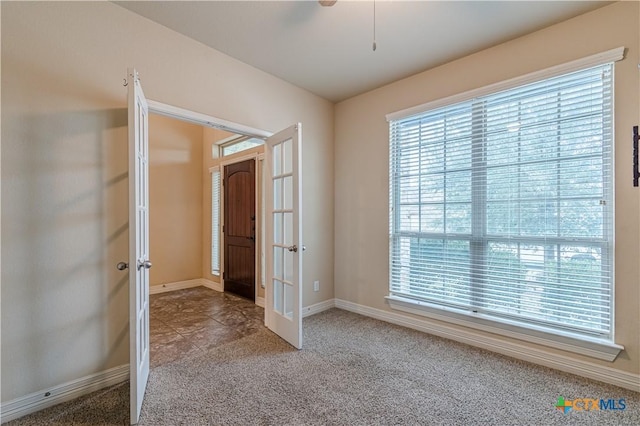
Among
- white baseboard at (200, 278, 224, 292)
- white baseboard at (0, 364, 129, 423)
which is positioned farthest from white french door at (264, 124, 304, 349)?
white baseboard at (200, 278, 224, 292)

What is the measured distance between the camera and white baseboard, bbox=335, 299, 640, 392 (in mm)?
2150

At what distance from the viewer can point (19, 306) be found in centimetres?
182

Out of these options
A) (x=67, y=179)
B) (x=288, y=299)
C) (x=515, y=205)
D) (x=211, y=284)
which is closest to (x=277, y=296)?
(x=288, y=299)

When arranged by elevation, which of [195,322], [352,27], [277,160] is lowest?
[195,322]

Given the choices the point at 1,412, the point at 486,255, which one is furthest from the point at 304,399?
the point at 486,255

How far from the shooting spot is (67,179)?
1986mm

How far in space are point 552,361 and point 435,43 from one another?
2.83m

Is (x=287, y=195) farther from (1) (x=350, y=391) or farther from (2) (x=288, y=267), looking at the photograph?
(1) (x=350, y=391)

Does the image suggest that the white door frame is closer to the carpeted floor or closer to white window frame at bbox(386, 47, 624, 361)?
white window frame at bbox(386, 47, 624, 361)

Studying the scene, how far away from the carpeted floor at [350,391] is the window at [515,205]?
0.50 meters

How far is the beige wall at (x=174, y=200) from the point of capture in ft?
15.9

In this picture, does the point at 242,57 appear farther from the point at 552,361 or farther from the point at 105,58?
the point at 552,361

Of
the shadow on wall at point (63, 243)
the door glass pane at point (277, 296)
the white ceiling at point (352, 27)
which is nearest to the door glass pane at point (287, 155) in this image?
the white ceiling at point (352, 27)

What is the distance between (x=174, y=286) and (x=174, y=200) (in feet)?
4.74
